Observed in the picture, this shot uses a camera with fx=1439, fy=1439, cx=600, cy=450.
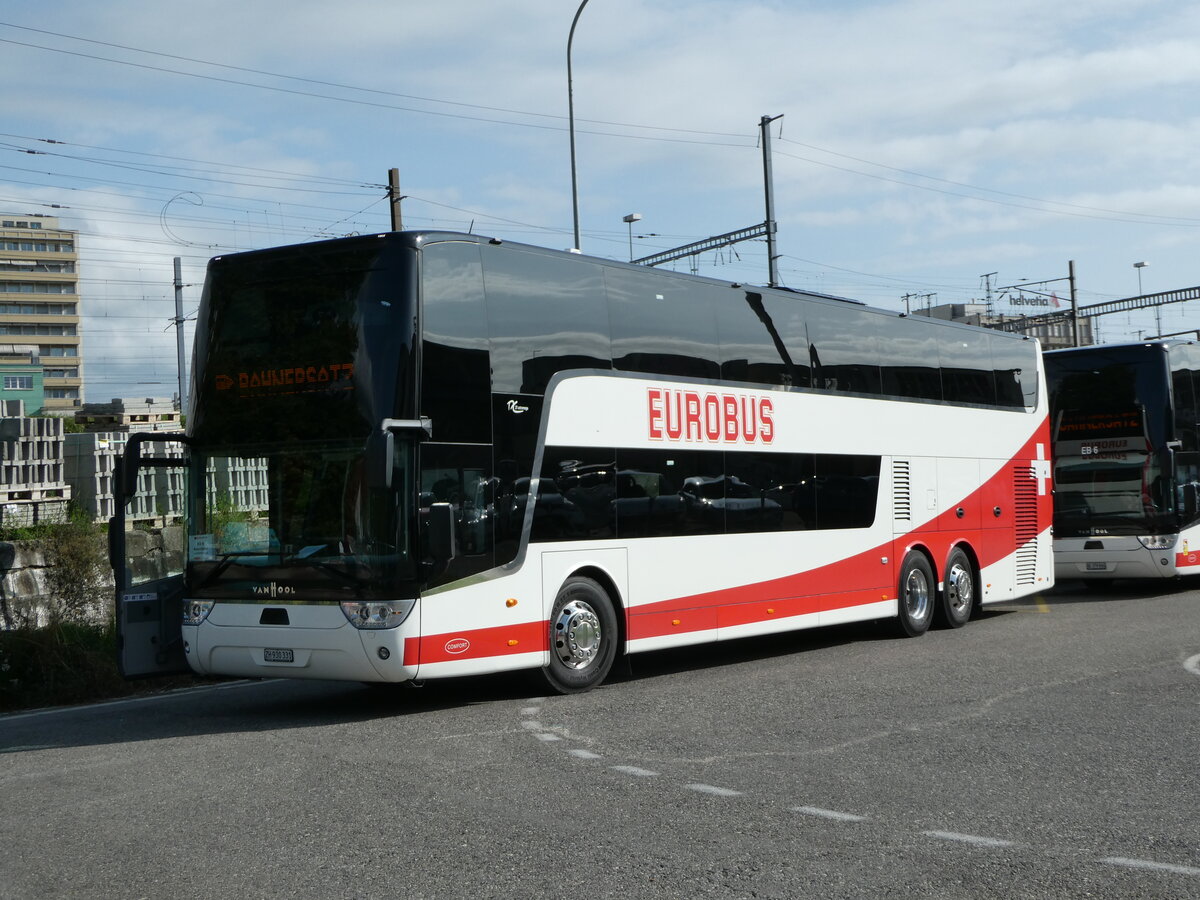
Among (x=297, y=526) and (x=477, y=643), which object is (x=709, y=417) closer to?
(x=477, y=643)

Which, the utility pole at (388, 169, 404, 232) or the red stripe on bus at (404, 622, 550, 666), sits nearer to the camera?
the red stripe on bus at (404, 622, 550, 666)

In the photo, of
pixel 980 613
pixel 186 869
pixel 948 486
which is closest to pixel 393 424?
pixel 186 869

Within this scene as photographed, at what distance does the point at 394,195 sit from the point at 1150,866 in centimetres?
2458

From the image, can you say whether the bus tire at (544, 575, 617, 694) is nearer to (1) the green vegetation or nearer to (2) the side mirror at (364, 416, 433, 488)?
(2) the side mirror at (364, 416, 433, 488)

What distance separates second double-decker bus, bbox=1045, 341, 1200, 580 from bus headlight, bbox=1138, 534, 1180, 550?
15mm

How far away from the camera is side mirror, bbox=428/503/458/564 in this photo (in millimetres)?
10539

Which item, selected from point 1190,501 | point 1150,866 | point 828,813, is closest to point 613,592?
point 828,813

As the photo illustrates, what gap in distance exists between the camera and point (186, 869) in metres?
6.34

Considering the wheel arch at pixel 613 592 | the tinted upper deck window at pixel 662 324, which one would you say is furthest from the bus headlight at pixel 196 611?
the tinted upper deck window at pixel 662 324

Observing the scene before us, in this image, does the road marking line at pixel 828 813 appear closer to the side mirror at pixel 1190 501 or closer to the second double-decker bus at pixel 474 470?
the second double-decker bus at pixel 474 470

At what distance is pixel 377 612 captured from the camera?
1058 centimetres

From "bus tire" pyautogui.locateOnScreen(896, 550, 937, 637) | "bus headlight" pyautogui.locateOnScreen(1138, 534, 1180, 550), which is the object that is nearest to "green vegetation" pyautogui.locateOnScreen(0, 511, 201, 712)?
"bus tire" pyautogui.locateOnScreen(896, 550, 937, 637)

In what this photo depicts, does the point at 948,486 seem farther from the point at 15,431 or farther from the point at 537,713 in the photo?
the point at 15,431

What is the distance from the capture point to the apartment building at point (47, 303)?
132 metres
